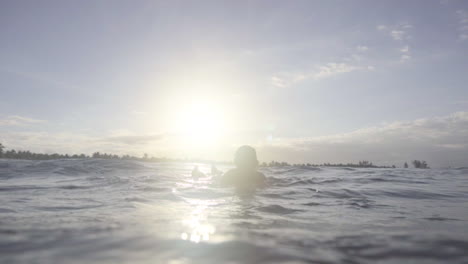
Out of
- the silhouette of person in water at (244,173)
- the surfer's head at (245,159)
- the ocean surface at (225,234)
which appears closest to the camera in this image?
the ocean surface at (225,234)

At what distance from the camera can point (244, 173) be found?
35.1ft

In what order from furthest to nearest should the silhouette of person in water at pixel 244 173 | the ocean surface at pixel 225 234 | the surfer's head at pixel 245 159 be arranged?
the surfer's head at pixel 245 159, the silhouette of person in water at pixel 244 173, the ocean surface at pixel 225 234

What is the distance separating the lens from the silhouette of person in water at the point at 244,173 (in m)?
10.7

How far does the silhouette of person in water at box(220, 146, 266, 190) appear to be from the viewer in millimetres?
10703

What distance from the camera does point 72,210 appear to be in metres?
5.07

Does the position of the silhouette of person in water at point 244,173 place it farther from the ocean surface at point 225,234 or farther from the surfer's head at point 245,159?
the ocean surface at point 225,234

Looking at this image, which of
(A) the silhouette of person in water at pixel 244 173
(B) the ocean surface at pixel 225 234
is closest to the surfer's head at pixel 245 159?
(A) the silhouette of person in water at pixel 244 173

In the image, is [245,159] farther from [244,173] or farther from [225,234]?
[225,234]

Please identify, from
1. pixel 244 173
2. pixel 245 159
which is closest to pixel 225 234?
pixel 244 173

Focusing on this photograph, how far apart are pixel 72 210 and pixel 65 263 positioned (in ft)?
9.87

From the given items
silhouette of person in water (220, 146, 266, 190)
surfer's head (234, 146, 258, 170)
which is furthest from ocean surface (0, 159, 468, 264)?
surfer's head (234, 146, 258, 170)

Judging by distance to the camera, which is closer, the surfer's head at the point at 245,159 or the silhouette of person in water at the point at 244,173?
the silhouette of person in water at the point at 244,173

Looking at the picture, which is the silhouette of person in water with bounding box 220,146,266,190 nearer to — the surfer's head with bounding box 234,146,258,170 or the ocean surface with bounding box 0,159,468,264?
the surfer's head with bounding box 234,146,258,170

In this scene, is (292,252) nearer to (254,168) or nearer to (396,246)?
(396,246)
